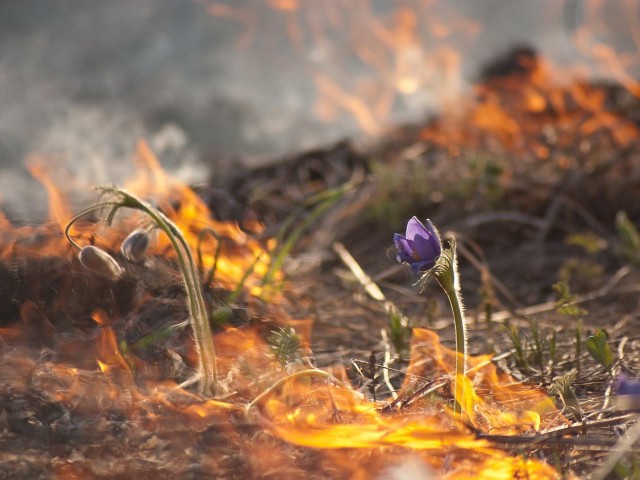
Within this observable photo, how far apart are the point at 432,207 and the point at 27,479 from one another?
10.5 ft

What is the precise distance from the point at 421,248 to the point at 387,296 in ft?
5.89

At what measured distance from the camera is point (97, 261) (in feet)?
5.29

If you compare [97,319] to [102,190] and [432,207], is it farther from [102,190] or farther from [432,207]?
[432,207]

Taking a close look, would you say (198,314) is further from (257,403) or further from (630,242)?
(630,242)

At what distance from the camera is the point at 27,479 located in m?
1.25

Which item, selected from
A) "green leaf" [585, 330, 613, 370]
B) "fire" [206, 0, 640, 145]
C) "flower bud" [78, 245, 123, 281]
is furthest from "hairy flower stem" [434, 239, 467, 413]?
"fire" [206, 0, 640, 145]

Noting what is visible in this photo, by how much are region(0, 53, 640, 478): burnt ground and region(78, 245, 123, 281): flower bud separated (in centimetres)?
21

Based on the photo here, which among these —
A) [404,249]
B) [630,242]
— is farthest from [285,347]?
[630,242]

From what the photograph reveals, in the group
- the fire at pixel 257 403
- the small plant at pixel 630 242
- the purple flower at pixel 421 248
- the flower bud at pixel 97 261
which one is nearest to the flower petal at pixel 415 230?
the purple flower at pixel 421 248

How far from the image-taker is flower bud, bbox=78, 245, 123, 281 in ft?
5.24

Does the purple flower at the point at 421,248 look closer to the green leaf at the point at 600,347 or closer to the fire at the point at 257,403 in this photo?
the fire at the point at 257,403

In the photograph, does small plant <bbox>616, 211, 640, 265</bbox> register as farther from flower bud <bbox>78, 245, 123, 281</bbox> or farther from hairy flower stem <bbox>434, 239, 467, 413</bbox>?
flower bud <bbox>78, 245, 123, 281</bbox>

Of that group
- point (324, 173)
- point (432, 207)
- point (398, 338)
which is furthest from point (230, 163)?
point (398, 338)

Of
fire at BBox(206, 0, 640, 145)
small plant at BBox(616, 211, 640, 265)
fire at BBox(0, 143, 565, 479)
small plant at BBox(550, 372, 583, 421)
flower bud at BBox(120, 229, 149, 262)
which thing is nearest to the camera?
fire at BBox(0, 143, 565, 479)
